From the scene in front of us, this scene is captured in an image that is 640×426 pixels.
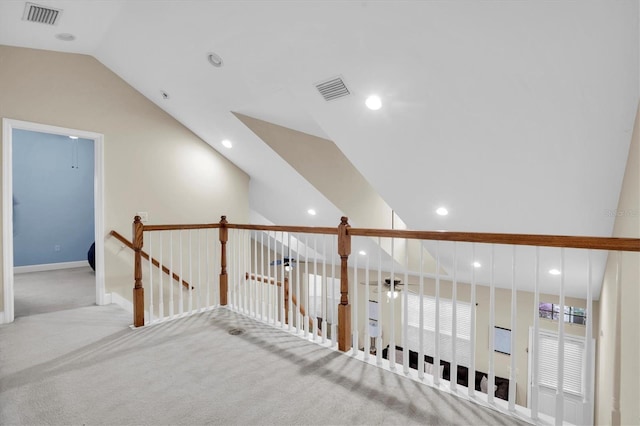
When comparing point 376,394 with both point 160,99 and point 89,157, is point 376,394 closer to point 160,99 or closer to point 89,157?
point 160,99

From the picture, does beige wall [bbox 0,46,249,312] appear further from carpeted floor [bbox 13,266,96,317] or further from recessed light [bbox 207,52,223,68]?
recessed light [bbox 207,52,223,68]

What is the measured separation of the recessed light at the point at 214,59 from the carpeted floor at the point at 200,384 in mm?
2646

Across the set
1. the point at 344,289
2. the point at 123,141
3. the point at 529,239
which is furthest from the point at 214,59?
the point at 529,239

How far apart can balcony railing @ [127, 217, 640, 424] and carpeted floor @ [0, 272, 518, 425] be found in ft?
0.74

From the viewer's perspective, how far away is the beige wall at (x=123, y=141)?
12.2 ft

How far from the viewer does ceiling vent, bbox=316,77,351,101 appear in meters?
3.24

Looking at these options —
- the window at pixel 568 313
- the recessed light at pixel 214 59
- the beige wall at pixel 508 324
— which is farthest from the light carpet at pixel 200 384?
the window at pixel 568 313

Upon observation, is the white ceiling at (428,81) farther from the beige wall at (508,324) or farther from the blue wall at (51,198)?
the blue wall at (51,198)

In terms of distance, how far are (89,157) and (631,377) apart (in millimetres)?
8365

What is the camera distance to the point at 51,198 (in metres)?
6.42

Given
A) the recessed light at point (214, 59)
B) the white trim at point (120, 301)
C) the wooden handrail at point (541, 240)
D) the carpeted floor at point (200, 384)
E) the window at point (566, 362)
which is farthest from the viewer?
the window at point (566, 362)

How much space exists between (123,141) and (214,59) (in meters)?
1.87

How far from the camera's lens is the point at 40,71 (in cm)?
379

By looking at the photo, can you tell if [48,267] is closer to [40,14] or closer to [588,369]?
[40,14]
